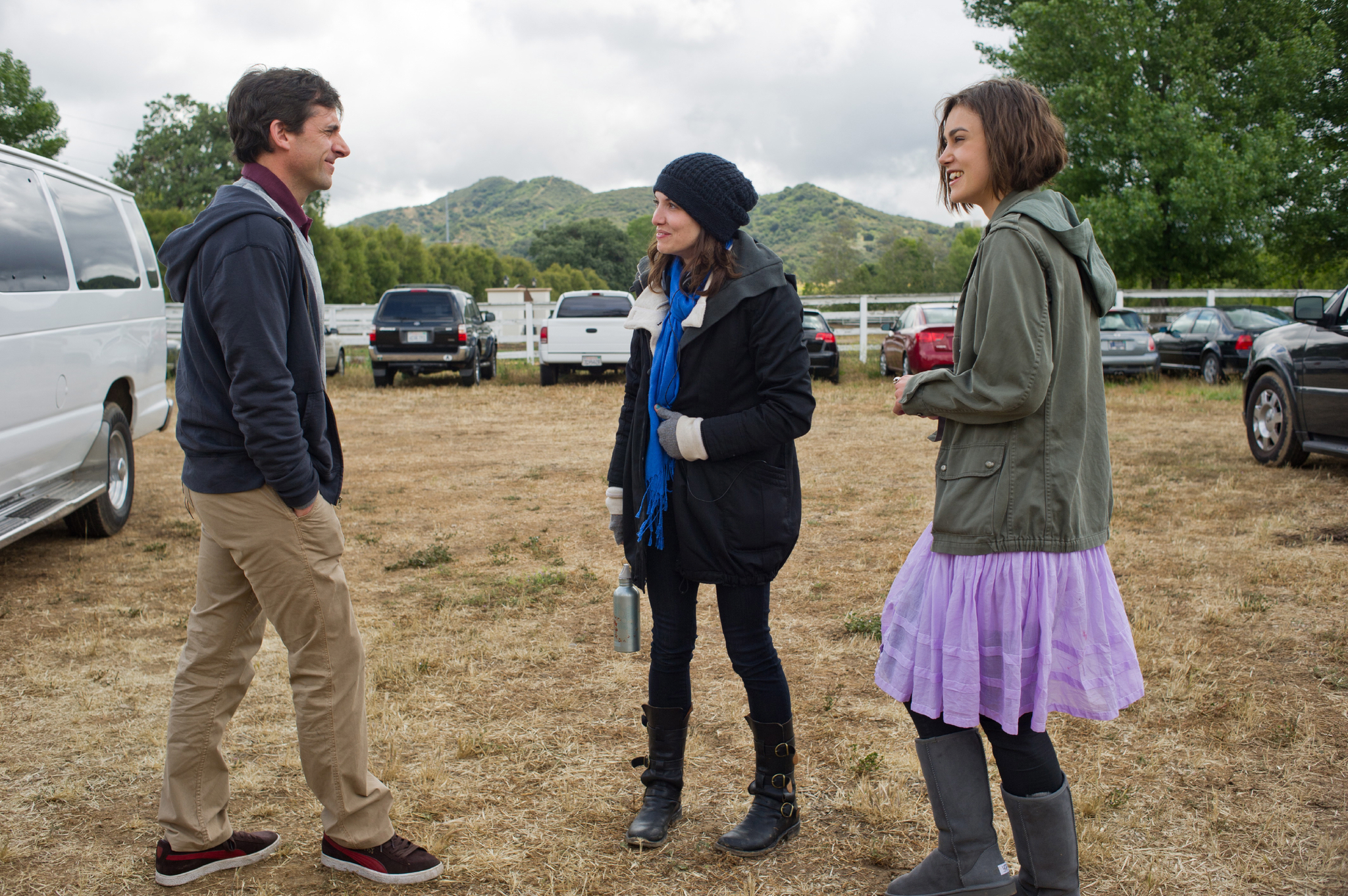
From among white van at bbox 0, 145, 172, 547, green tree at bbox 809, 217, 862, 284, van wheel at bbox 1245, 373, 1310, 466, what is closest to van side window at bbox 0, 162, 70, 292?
white van at bbox 0, 145, 172, 547

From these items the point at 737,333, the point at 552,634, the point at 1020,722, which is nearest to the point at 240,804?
the point at 552,634

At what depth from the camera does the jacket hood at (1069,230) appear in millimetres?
2131

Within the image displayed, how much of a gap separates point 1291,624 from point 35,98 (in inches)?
1330

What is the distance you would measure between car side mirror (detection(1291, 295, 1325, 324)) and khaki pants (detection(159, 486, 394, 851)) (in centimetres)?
700

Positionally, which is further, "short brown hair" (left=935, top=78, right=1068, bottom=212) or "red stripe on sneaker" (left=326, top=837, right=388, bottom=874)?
"red stripe on sneaker" (left=326, top=837, right=388, bottom=874)

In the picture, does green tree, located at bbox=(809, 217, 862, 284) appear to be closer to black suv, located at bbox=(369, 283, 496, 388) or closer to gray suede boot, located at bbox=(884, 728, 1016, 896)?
black suv, located at bbox=(369, 283, 496, 388)

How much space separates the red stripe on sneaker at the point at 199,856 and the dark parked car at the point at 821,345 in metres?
15.5

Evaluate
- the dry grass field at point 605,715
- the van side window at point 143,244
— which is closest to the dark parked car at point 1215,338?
the dry grass field at point 605,715

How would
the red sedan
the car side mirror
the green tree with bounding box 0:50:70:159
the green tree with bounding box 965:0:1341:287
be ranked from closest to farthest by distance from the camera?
the car side mirror → the red sedan → the green tree with bounding box 965:0:1341:287 → the green tree with bounding box 0:50:70:159

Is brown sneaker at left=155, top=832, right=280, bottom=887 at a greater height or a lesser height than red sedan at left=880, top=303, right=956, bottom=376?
lesser

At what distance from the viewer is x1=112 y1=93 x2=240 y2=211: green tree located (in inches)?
2475

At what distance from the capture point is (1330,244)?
82.0ft

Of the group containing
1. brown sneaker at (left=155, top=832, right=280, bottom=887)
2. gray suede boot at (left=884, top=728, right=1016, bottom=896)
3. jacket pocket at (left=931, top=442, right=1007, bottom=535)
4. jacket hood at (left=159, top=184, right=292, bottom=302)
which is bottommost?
brown sneaker at (left=155, top=832, right=280, bottom=887)

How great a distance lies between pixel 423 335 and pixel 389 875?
622 inches
